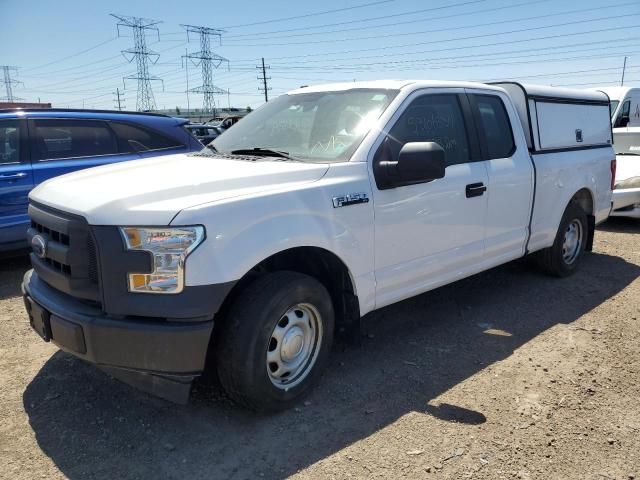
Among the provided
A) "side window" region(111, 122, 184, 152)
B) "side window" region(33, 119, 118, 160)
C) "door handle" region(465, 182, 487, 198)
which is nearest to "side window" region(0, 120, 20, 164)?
"side window" region(33, 119, 118, 160)

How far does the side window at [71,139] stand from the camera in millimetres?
5938

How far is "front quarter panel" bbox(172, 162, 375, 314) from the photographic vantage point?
2637mm

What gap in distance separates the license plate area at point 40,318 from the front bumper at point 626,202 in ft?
24.7

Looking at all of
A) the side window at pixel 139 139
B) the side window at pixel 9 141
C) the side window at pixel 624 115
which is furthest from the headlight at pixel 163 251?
the side window at pixel 624 115

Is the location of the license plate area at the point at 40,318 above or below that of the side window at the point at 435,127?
below

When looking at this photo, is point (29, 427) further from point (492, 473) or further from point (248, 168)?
point (492, 473)

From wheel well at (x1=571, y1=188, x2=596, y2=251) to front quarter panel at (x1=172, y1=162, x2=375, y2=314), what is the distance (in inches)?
131

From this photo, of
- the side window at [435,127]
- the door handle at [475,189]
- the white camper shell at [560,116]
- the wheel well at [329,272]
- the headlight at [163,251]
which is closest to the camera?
the headlight at [163,251]

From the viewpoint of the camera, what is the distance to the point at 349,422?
309cm

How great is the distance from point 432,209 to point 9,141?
15.1ft

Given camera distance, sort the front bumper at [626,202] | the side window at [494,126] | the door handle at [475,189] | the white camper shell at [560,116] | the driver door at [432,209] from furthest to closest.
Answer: the front bumper at [626,202] → the white camper shell at [560,116] → the side window at [494,126] → the door handle at [475,189] → the driver door at [432,209]

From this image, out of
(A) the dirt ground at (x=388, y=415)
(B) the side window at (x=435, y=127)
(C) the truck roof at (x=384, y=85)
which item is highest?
(C) the truck roof at (x=384, y=85)

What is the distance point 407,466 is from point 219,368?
1.09 m

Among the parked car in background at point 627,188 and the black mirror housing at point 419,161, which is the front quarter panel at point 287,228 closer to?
the black mirror housing at point 419,161
